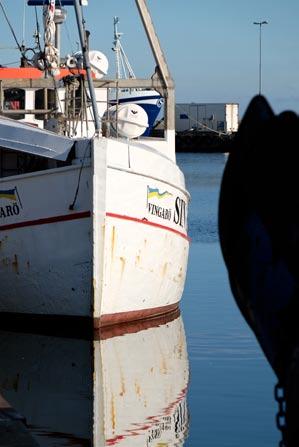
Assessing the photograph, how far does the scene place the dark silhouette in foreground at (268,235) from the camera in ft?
18.4

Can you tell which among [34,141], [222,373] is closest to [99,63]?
[34,141]

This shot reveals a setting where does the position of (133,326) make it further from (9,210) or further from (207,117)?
(207,117)

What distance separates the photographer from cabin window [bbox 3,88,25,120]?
19.0m

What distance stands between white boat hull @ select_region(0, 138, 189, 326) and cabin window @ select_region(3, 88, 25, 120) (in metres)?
4.11

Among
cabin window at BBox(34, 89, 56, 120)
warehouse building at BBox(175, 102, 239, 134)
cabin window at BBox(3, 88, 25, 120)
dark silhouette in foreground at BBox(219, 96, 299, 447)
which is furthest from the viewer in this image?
warehouse building at BBox(175, 102, 239, 134)

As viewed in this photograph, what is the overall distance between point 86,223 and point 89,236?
0.15 metres

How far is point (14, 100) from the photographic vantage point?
63.2ft

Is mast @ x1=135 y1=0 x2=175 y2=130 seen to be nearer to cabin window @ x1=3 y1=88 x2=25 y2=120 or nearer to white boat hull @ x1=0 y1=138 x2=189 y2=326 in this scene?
cabin window @ x1=3 y1=88 x2=25 y2=120

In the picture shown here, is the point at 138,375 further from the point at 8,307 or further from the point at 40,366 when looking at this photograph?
the point at 8,307

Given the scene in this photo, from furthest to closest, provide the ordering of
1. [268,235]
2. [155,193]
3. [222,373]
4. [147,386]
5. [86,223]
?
[155,193] < [86,223] < [222,373] < [147,386] < [268,235]

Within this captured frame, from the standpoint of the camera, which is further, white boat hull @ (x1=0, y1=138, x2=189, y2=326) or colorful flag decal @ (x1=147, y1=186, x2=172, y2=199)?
colorful flag decal @ (x1=147, y1=186, x2=172, y2=199)

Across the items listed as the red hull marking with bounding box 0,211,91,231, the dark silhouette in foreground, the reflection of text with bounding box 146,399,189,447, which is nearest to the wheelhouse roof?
the red hull marking with bounding box 0,211,91,231

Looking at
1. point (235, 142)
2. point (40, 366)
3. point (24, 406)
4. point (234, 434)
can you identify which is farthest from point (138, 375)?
point (235, 142)

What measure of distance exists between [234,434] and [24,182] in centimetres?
547
